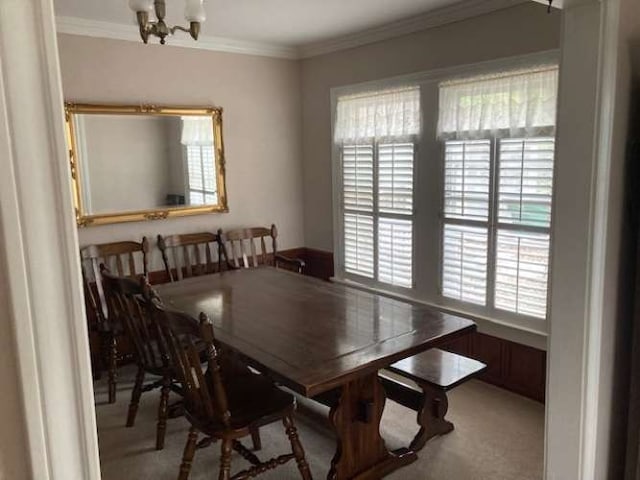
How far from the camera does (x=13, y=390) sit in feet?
2.39

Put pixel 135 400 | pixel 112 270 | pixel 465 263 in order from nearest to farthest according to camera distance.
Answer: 1. pixel 135 400
2. pixel 465 263
3. pixel 112 270

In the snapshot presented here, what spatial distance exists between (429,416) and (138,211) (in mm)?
2497

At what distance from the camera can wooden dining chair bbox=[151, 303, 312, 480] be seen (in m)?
2.09

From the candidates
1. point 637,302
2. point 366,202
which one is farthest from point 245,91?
point 637,302

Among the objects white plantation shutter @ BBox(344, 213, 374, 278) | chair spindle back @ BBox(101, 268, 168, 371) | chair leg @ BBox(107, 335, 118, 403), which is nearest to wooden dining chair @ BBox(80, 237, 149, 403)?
chair leg @ BBox(107, 335, 118, 403)

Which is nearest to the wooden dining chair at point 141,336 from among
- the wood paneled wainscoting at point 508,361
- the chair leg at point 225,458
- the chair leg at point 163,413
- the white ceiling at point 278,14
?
the chair leg at point 163,413

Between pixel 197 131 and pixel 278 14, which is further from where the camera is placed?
pixel 197 131

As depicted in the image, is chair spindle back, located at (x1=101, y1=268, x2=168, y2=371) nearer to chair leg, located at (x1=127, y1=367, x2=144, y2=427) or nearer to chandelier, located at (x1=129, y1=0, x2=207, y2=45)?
chair leg, located at (x1=127, y1=367, x2=144, y2=427)

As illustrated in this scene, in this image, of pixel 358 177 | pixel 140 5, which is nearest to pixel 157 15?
pixel 140 5

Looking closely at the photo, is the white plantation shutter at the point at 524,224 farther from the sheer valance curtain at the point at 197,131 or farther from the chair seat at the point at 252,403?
the sheer valance curtain at the point at 197,131

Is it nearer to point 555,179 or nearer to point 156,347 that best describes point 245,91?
point 156,347

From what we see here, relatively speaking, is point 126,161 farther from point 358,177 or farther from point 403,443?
point 403,443

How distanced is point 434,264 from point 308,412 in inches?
54.2

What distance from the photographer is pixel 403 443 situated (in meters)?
2.82
